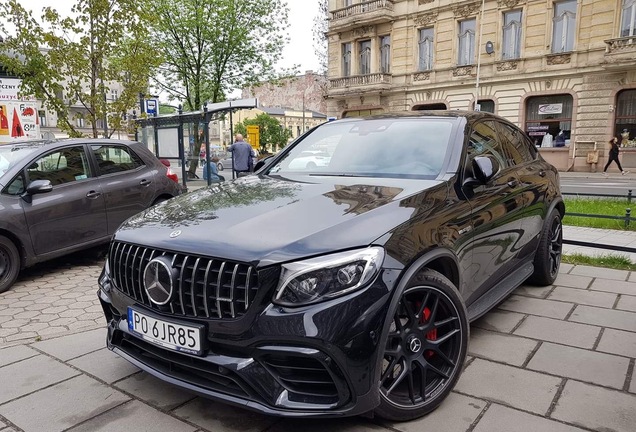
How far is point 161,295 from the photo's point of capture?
2.34 metres

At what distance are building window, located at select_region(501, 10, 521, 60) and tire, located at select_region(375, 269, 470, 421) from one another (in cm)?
2647

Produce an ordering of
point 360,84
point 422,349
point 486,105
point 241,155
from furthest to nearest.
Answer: point 360,84 < point 486,105 < point 241,155 < point 422,349

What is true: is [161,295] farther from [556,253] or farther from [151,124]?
[151,124]

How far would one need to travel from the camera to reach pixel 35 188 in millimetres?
4996

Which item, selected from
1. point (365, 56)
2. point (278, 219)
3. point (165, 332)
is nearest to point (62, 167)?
point (165, 332)

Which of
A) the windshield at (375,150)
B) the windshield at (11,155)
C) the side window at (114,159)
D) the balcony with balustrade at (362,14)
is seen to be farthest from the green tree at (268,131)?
the windshield at (375,150)

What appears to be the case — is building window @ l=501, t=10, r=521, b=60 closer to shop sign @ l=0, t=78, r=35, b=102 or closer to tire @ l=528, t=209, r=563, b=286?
shop sign @ l=0, t=78, r=35, b=102

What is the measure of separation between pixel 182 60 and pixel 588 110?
19.7 m

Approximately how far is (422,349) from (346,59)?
3288 cm

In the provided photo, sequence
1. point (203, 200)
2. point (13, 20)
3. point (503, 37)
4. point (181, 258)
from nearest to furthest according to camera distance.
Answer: point (181, 258) → point (203, 200) → point (13, 20) → point (503, 37)

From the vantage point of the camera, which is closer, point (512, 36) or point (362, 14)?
point (512, 36)

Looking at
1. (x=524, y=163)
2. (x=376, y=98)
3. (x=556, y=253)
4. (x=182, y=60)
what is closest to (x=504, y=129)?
(x=524, y=163)

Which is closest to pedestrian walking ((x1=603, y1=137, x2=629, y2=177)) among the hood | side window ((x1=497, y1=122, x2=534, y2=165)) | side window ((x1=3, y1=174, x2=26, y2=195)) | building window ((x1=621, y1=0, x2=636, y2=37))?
building window ((x1=621, y1=0, x2=636, y2=37))

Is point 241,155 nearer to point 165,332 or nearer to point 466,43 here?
point 165,332
